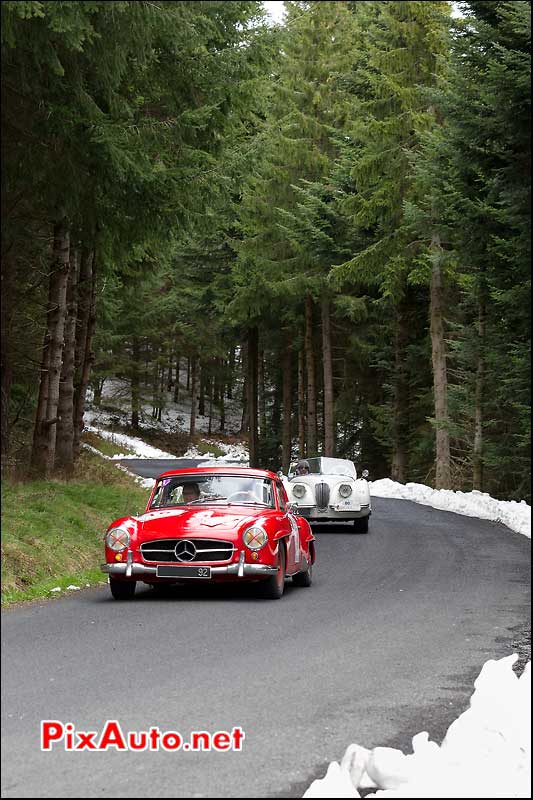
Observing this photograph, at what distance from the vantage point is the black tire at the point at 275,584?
9250 millimetres

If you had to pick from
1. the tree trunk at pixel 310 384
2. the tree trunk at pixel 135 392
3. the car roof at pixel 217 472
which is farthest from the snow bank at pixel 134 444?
the car roof at pixel 217 472

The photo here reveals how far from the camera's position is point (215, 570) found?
841 cm

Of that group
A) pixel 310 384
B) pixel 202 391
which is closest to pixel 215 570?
pixel 310 384

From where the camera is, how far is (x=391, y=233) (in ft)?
99.6

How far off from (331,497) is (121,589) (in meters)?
11.2

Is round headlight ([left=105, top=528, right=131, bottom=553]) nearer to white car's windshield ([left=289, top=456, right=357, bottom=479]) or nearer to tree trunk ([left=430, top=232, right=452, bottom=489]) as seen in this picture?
white car's windshield ([left=289, top=456, right=357, bottom=479])

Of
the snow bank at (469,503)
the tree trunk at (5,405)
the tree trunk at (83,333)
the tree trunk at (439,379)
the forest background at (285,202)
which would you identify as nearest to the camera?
the tree trunk at (5,405)

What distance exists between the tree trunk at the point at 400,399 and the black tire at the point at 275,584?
2826 cm

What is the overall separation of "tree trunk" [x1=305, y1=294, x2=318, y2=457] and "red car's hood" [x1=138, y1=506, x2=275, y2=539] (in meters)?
29.8

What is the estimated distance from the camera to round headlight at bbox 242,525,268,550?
8.58m

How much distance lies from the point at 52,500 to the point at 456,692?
3357 mm

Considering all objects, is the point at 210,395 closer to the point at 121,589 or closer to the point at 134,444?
the point at 134,444

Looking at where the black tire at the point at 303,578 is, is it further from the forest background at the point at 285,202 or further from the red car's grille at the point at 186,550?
the forest background at the point at 285,202

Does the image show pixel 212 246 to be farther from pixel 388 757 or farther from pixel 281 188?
pixel 388 757
